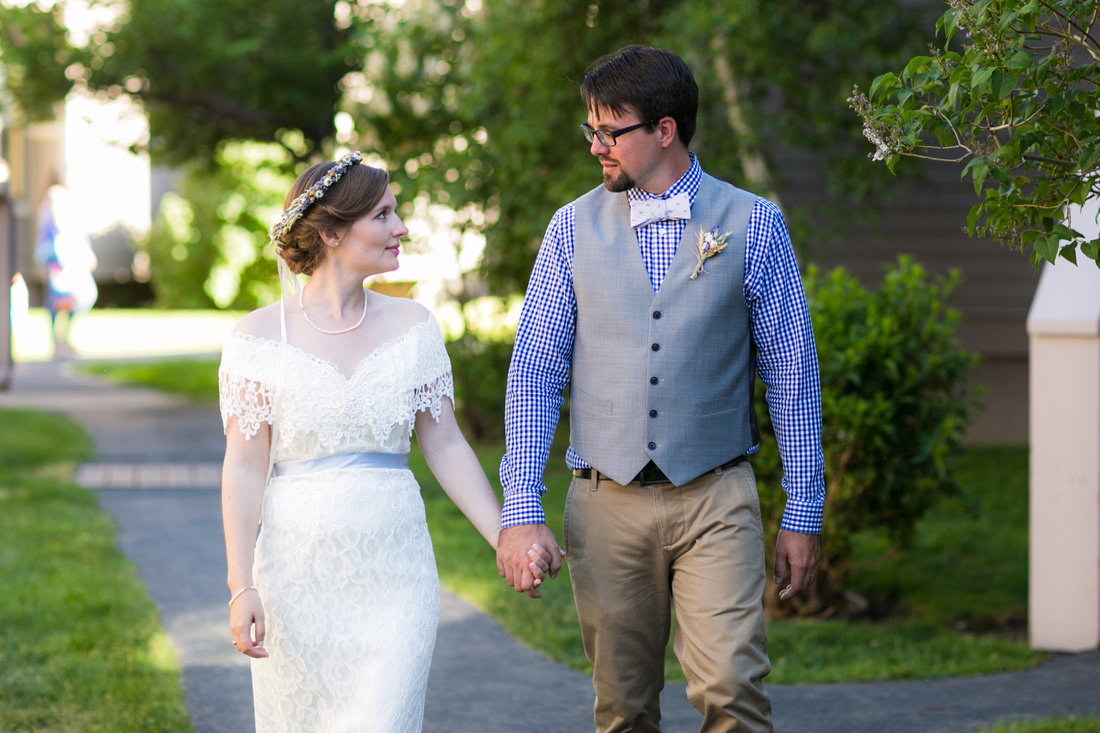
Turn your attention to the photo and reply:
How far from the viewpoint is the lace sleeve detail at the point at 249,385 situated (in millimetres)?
2893

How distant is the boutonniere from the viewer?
9.84 ft

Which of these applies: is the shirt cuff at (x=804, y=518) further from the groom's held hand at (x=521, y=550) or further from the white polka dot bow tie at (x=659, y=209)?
the white polka dot bow tie at (x=659, y=209)

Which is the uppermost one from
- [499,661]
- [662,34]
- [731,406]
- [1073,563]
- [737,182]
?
[662,34]

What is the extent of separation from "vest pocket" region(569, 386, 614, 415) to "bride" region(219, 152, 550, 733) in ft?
1.14

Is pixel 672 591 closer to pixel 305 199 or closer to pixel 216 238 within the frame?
pixel 305 199

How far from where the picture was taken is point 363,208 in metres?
3.06

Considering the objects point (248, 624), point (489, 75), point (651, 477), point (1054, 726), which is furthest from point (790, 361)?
point (489, 75)

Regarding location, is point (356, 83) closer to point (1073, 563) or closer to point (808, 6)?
point (808, 6)

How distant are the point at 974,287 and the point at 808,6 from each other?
3443 mm

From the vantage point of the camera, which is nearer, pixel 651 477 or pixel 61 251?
pixel 651 477

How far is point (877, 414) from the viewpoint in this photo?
216 inches

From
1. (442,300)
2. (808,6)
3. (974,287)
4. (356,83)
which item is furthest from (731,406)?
(356,83)

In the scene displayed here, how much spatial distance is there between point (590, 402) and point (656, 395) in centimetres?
19

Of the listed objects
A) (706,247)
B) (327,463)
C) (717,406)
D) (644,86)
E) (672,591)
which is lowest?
(672,591)
